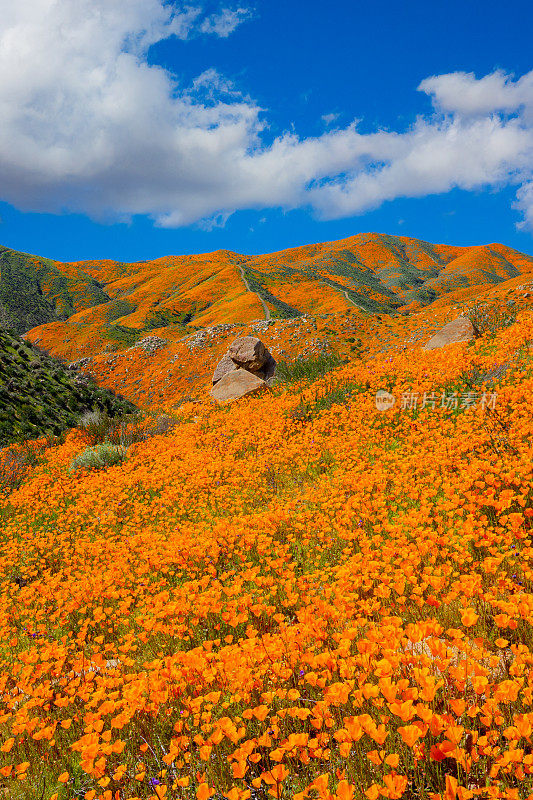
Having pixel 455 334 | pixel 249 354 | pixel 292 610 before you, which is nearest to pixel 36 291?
pixel 249 354

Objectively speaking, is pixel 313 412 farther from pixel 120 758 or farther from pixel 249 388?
pixel 120 758

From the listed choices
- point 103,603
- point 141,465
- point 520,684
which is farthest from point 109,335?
point 520,684

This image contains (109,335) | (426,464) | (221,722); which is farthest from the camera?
(109,335)

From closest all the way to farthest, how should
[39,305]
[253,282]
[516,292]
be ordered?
[516,292] < [253,282] < [39,305]

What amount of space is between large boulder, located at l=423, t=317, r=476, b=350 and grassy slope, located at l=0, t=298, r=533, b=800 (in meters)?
2.79

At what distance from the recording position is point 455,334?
52.0ft

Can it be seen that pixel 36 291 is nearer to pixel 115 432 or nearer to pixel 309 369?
pixel 115 432

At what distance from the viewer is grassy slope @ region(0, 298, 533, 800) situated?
7.29 feet

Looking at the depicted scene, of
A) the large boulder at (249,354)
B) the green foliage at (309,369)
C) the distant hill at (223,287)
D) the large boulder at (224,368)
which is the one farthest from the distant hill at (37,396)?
the distant hill at (223,287)

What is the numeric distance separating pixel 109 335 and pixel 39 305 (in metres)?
53.0

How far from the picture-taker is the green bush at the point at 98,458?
12836 millimetres

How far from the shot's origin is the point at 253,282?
7981cm

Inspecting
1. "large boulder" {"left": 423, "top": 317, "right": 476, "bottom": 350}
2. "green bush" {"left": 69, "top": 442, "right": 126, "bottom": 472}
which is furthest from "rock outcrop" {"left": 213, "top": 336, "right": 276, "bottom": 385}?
"green bush" {"left": 69, "top": 442, "right": 126, "bottom": 472}

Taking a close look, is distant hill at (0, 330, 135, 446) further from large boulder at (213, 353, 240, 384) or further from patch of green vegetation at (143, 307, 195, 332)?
patch of green vegetation at (143, 307, 195, 332)
